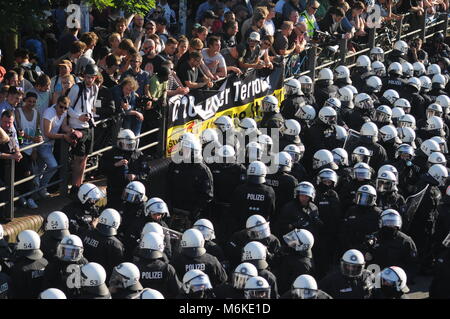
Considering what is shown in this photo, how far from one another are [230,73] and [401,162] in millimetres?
3591

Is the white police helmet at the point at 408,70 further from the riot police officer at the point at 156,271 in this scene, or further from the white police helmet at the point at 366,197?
the riot police officer at the point at 156,271

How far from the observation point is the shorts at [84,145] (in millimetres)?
18891

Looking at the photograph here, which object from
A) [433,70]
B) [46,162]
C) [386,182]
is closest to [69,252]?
[46,162]

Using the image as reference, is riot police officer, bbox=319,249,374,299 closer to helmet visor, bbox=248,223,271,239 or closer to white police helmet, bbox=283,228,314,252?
white police helmet, bbox=283,228,314,252

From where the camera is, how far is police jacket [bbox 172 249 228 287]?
16359 mm

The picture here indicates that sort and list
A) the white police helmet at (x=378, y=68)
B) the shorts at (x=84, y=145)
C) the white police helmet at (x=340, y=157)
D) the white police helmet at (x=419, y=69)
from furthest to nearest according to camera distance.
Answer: the white police helmet at (x=419, y=69) → the white police helmet at (x=378, y=68) → the white police helmet at (x=340, y=157) → the shorts at (x=84, y=145)

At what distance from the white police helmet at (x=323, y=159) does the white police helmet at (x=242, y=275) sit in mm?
5002

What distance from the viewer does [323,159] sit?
799 inches

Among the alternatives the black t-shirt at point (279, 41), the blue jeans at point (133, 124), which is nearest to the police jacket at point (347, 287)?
the blue jeans at point (133, 124)

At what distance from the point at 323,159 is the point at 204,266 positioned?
4.49 metres

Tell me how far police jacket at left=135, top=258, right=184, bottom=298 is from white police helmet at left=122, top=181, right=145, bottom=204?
7.05ft

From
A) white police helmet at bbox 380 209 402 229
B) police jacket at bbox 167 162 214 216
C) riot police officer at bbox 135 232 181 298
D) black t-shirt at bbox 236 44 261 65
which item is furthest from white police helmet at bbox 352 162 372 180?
riot police officer at bbox 135 232 181 298

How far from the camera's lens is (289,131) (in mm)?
21359
